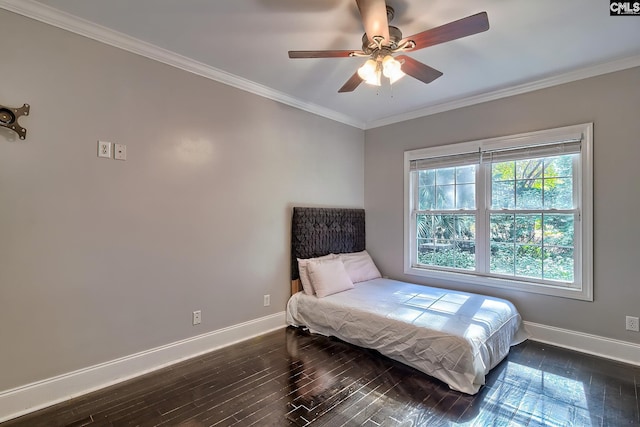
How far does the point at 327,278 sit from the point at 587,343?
2489 mm

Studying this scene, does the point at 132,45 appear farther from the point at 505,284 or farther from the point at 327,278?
the point at 505,284

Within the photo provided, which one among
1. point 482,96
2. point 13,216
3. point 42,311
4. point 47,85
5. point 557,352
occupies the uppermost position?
point 482,96

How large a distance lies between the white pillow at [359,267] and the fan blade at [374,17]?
263cm

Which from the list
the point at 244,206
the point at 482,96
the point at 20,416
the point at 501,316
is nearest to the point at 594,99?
the point at 482,96

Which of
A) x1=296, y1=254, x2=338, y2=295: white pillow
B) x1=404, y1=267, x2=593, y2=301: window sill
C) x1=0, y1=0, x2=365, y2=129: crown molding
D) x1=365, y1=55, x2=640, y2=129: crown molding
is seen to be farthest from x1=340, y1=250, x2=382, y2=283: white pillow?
x1=0, y1=0, x2=365, y2=129: crown molding

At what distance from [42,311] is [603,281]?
447 cm

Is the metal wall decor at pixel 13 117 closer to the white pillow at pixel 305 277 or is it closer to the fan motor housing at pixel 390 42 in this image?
the fan motor housing at pixel 390 42

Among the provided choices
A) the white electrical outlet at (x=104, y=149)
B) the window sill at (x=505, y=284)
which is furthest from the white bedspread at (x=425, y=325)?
the white electrical outlet at (x=104, y=149)

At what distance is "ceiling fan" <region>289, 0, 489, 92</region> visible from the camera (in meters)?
1.72

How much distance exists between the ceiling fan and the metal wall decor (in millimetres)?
1770

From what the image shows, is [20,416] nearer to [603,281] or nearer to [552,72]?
[603,281]

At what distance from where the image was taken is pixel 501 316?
106 inches

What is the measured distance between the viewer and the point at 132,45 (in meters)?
2.38

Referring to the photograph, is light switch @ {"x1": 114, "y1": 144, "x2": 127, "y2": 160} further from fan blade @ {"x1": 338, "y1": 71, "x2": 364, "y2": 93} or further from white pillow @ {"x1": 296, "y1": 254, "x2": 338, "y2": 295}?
white pillow @ {"x1": 296, "y1": 254, "x2": 338, "y2": 295}
